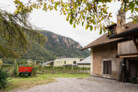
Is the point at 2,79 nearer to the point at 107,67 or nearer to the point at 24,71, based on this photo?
the point at 24,71

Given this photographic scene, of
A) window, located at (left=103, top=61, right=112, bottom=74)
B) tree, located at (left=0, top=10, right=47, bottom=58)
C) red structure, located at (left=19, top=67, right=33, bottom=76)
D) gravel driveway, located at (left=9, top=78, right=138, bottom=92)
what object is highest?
tree, located at (left=0, top=10, right=47, bottom=58)

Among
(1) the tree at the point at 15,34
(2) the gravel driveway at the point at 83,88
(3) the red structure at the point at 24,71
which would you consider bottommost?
(2) the gravel driveway at the point at 83,88

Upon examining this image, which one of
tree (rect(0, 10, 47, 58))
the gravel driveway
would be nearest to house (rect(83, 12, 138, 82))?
the gravel driveway

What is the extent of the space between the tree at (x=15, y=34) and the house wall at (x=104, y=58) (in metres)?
8.99

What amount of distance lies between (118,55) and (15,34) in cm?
867

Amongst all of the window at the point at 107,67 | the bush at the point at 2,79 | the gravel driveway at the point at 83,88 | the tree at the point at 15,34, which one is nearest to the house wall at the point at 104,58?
→ the window at the point at 107,67

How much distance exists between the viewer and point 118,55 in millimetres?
11227

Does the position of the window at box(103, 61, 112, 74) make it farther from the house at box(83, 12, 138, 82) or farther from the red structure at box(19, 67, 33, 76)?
the red structure at box(19, 67, 33, 76)

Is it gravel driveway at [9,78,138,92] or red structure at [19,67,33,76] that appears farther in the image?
red structure at [19,67,33,76]

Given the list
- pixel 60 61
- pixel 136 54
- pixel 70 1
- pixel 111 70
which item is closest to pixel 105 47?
pixel 111 70

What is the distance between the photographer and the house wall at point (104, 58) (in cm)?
1273

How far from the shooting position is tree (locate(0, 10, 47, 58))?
5.31 meters

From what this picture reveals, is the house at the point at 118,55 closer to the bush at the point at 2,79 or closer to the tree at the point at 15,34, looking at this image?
the tree at the point at 15,34

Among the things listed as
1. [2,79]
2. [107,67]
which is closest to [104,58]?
[107,67]
